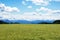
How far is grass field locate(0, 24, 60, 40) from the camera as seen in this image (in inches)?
80.4

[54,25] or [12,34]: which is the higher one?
[54,25]

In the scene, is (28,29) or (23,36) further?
(28,29)

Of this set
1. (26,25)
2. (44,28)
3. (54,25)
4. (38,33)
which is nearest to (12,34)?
(26,25)

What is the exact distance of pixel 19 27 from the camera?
2197 mm

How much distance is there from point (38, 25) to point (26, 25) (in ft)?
0.69

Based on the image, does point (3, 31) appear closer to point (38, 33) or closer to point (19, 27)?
point (19, 27)

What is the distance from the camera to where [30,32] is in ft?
6.98

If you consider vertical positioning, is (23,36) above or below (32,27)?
below

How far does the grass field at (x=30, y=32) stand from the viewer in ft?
6.70

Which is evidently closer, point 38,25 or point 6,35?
point 6,35

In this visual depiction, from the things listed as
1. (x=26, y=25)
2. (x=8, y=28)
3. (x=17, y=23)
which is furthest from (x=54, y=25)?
(x=8, y=28)

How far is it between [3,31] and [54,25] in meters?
0.88

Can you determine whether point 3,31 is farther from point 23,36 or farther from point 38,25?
point 38,25

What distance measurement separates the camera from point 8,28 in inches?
85.9
